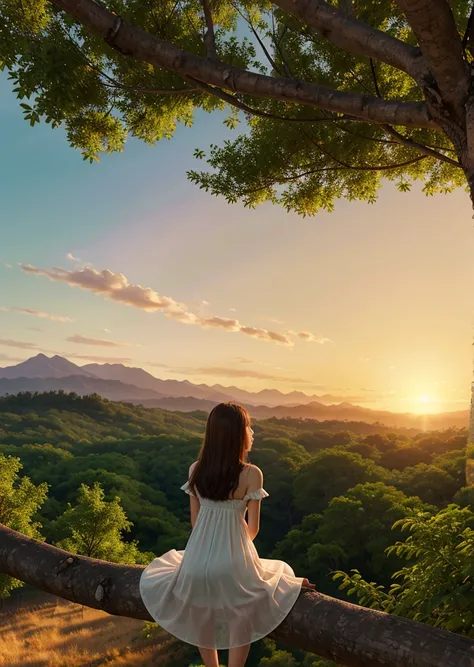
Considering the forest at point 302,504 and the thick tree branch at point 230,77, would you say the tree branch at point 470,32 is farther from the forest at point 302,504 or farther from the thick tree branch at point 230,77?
the forest at point 302,504

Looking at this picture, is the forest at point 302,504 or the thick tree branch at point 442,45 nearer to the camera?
the thick tree branch at point 442,45

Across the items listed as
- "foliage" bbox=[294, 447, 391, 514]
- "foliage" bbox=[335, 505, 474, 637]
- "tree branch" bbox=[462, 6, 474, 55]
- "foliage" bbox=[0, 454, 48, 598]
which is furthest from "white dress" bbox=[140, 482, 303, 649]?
"foliage" bbox=[294, 447, 391, 514]

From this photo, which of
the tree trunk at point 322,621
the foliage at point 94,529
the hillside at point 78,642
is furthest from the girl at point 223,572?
the foliage at point 94,529

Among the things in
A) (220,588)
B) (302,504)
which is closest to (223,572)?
(220,588)

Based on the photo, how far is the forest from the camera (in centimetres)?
452

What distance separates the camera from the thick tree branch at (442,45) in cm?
321

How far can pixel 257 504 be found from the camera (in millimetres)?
3715

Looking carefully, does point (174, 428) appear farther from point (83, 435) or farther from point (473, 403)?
point (473, 403)

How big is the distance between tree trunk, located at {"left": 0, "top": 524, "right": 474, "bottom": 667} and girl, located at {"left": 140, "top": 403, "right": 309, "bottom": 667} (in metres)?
0.15

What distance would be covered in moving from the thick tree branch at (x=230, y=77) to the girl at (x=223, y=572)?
8.17 feet

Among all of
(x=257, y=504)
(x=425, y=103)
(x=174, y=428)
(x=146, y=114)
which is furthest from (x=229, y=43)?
(x=174, y=428)

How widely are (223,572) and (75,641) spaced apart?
27.8 m

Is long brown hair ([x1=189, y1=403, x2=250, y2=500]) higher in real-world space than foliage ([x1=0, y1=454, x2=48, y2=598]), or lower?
higher

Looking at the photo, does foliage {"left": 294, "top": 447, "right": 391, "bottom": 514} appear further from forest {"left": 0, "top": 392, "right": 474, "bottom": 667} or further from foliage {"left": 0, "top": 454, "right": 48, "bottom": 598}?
foliage {"left": 0, "top": 454, "right": 48, "bottom": 598}
